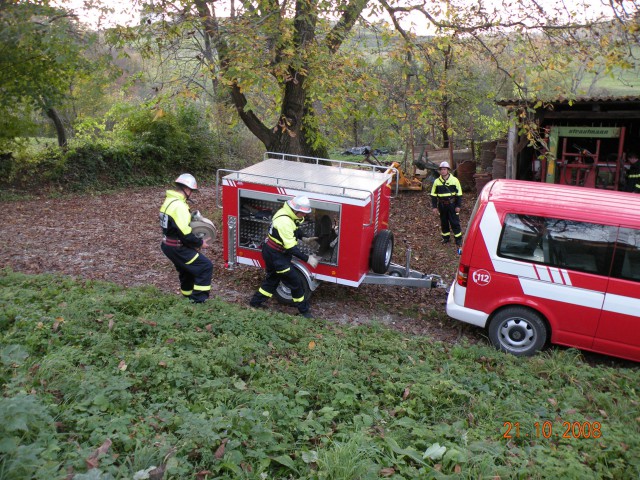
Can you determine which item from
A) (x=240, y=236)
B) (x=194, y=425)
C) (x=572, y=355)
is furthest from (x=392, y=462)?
(x=240, y=236)

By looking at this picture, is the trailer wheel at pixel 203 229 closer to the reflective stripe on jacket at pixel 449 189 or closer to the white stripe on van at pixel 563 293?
the reflective stripe on jacket at pixel 449 189

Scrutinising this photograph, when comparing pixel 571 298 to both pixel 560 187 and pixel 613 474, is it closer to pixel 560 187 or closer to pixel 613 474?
pixel 560 187

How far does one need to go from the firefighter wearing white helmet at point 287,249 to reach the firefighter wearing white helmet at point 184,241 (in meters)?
0.88

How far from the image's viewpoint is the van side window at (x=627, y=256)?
621 centimetres

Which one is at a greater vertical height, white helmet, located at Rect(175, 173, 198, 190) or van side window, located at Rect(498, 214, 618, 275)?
white helmet, located at Rect(175, 173, 198, 190)

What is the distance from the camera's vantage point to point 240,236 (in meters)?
8.69

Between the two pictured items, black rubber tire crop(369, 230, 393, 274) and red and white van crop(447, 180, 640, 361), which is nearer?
red and white van crop(447, 180, 640, 361)

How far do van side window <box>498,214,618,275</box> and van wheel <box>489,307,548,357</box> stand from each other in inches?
28.4

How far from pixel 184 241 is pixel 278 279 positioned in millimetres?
1470

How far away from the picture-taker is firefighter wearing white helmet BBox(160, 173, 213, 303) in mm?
7074

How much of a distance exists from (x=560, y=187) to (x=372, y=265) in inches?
112

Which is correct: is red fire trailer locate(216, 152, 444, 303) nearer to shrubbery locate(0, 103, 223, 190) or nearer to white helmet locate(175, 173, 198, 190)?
white helmet locate(175, 173, 198, 190)
